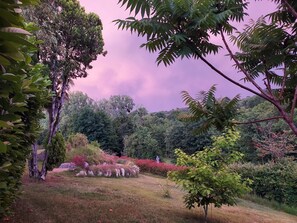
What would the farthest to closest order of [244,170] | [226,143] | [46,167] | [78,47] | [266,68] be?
[244,170], [78,47], [46,167], [226,143], [266,68]

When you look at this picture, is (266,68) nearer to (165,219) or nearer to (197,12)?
(197,12)

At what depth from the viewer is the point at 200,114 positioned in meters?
1.94

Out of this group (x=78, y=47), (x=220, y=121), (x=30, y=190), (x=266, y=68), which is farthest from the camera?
(x=78, y=47)

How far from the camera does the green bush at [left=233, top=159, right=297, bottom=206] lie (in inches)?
602

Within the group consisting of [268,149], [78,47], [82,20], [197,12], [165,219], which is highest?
[82,20]

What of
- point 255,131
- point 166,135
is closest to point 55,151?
point 166,135

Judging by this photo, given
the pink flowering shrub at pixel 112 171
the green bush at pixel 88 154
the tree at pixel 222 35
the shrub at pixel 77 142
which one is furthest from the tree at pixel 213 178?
the shrub at pixel 77 142

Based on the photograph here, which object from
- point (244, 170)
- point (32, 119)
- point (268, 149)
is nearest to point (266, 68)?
point (32, 119)

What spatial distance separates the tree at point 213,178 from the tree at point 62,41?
664 centimetres

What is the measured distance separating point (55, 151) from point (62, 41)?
199 inches

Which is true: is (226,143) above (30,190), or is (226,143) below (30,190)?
above

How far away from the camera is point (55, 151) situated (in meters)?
12.8

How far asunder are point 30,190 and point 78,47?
6993 millimetres

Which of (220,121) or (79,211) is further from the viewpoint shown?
(79,211)
